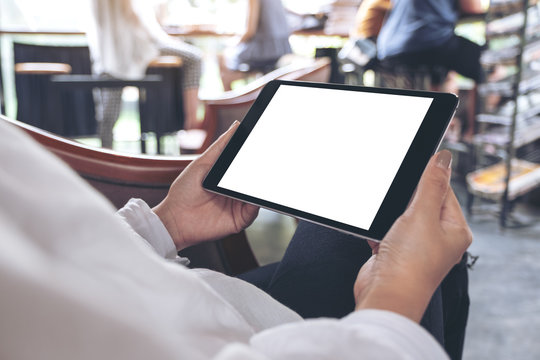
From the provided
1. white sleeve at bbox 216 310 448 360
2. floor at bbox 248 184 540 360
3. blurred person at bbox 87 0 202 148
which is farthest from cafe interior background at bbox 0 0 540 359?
white sleeve at bbox 216 310 448 360

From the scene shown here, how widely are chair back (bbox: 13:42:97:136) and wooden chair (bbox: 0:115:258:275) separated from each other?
8.97 feet

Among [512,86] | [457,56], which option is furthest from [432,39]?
[512,86]

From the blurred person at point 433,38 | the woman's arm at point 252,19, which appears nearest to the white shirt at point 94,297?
the blurred person at point 433,38

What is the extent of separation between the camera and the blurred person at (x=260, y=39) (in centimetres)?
288

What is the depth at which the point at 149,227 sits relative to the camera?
652mm

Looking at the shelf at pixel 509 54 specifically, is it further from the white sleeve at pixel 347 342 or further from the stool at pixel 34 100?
the stool at pixel 34 100

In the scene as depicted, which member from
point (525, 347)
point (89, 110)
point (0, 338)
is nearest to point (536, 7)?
point (525, 347)

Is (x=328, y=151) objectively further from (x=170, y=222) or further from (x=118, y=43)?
(x=118, y=43)

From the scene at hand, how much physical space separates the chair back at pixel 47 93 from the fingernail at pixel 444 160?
3319 mm

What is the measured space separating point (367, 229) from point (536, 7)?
2092 millimetres

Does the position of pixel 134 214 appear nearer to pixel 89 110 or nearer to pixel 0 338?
pixel 0 338

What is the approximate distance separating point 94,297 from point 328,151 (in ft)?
1.41

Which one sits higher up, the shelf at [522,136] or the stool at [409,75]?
the stool at [409,75]

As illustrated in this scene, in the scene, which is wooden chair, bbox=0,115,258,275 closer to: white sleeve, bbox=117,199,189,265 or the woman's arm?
white sleeve, bbox=117,199,189,265
